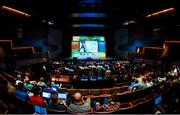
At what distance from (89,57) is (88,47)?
5.29 feet

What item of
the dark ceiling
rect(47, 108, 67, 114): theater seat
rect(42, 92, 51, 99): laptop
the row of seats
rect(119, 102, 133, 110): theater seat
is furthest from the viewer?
the dark ceiling

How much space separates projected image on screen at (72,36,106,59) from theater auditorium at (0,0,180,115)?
0.09 m

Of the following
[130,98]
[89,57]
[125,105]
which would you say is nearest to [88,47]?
[89,57]

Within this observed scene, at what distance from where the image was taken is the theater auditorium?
5559mm

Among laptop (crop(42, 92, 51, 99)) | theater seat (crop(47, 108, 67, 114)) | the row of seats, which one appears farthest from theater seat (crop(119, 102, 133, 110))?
laptop (crop(42, 92, 51, 99))

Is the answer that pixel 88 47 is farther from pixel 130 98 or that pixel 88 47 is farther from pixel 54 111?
pixel 54 111

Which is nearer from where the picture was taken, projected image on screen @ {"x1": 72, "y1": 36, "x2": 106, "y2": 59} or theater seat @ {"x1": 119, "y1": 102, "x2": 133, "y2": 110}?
theater seat @ {"x1": 119, "y1": 102, "x2": 133, "y2": 110}

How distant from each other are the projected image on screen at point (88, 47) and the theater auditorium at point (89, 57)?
9 cm

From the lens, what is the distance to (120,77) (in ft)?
39.7

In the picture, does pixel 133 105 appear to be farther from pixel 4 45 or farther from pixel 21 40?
pixel 21 40

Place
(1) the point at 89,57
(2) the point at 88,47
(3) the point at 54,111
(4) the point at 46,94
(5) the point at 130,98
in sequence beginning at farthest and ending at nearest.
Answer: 1. (2) the point at 88,47
2. (1) the point at 89,57
3. (4) the point at 46,94
4. (5) the point at 130,98
5. (3) the point at 54,111

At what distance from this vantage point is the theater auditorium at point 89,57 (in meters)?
5.56

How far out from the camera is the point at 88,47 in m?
24.9

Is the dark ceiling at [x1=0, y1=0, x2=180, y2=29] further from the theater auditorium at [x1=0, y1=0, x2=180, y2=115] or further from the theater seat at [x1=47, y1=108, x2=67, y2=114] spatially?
the theater seat at [x1=47, y1=108, x2=67, y2=114]
